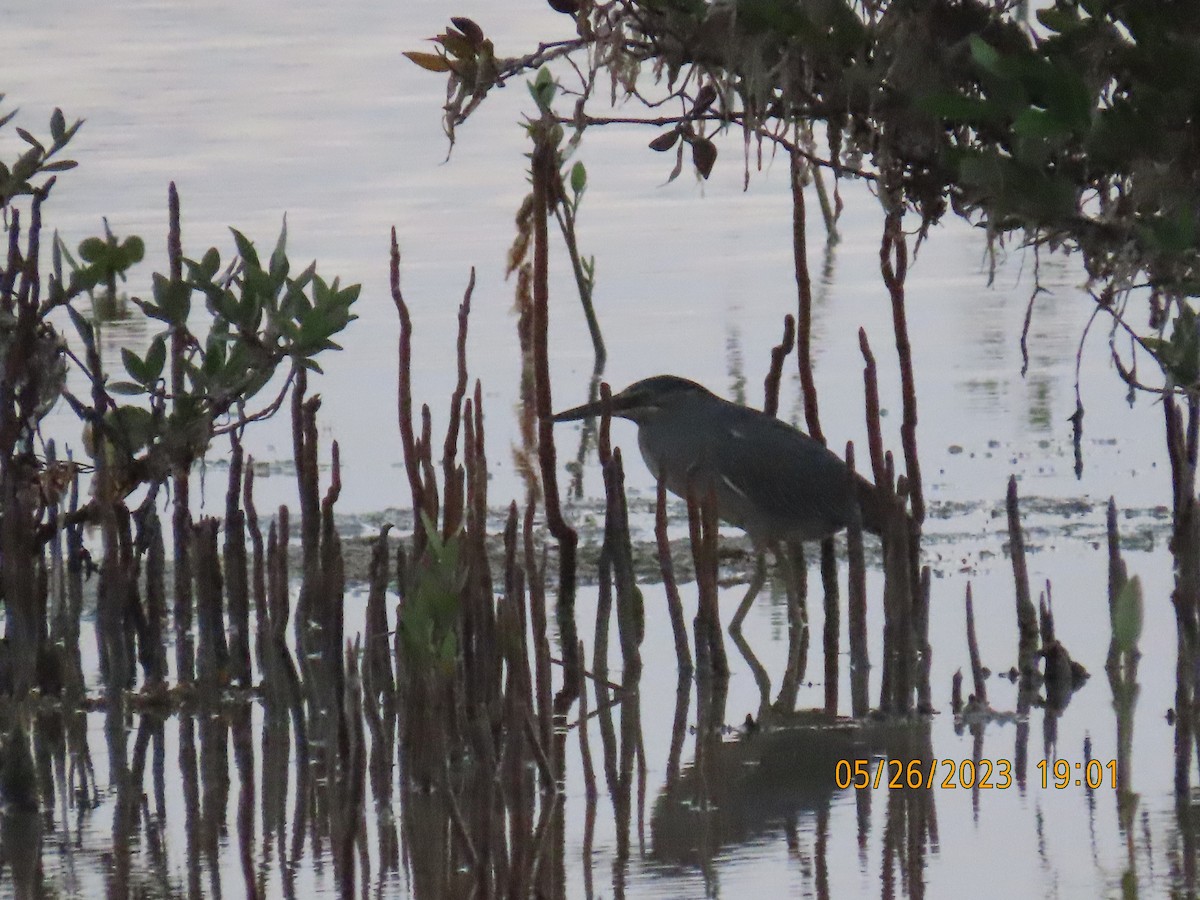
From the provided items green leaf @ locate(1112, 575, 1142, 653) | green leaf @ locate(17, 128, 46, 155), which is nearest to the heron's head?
green leaf @ locate(17, 128, 46, 155)

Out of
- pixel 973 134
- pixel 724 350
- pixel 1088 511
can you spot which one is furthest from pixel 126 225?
pixel 973 134

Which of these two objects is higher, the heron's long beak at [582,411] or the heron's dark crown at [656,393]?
the heron's dark crown at [656,393]

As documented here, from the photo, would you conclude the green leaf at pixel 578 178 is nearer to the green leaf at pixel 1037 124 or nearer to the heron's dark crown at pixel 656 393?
the heron's dark crown at pixel 656 393

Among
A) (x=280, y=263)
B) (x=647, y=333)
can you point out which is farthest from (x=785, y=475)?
(x=647, y=333)

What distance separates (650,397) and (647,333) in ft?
11.5

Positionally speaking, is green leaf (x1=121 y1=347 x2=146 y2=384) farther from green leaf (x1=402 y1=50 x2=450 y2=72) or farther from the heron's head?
the heron's head

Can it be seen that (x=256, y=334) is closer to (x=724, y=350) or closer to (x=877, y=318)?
(x=724, y=350)

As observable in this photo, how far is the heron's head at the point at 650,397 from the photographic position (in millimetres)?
7863

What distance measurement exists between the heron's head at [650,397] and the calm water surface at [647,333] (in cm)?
80

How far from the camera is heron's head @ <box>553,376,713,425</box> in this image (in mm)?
7863

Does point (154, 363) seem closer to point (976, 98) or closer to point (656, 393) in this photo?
point (656, 393)

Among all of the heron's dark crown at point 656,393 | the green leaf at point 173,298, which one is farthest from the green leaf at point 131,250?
the heron's dark crown at point 656,393

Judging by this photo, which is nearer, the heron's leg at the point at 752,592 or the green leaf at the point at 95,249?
the green leaf at the point at 95,249
